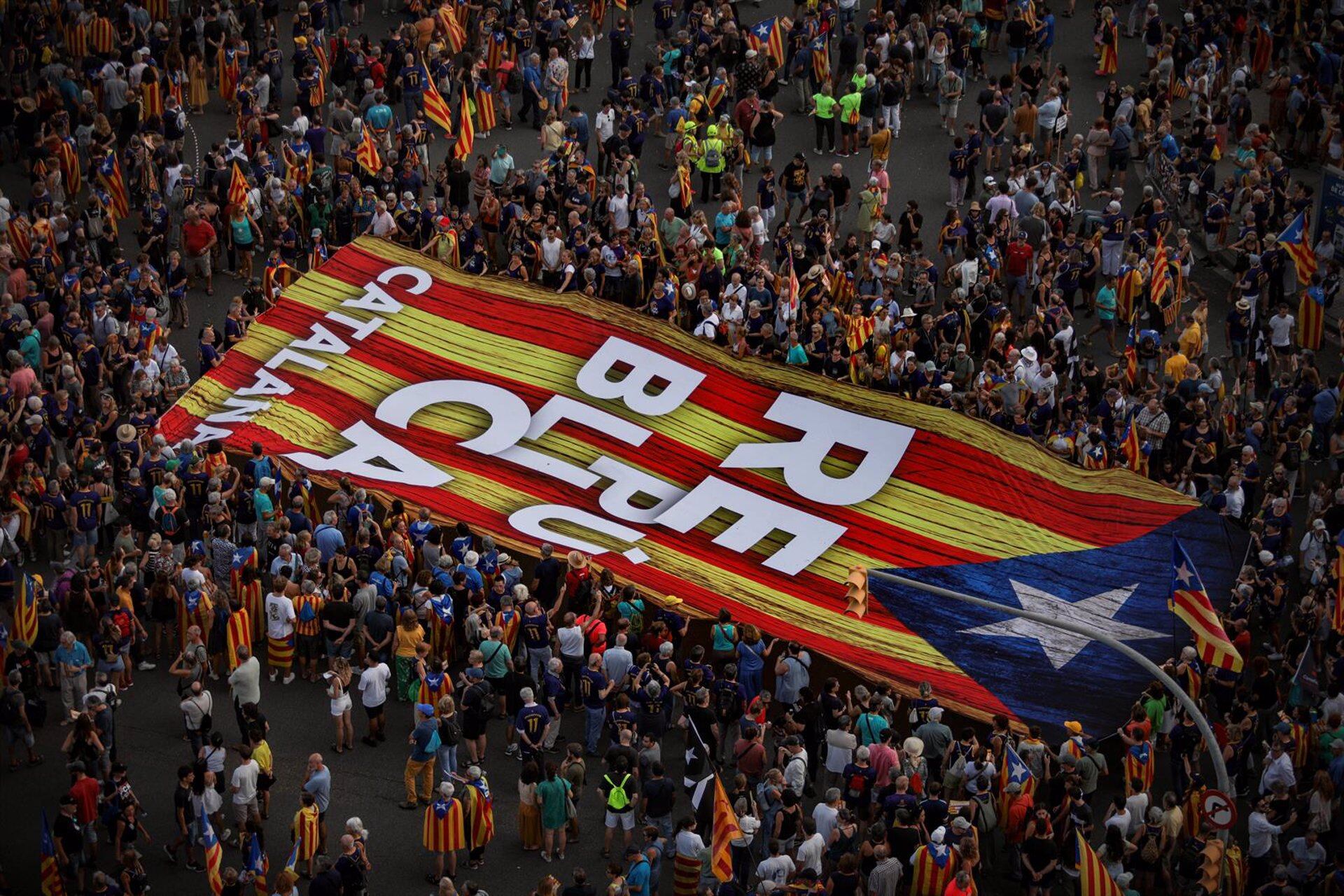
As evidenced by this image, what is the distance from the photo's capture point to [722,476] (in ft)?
104

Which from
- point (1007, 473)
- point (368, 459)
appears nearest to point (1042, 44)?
point (1007, 473)

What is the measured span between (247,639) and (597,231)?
Result: 1101 centimetres

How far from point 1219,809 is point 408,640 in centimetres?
1058

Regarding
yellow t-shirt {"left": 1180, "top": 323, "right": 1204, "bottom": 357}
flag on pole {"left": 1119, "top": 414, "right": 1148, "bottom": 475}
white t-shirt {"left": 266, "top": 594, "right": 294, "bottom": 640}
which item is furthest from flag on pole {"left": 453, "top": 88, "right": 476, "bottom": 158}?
flag on pole {"left": 1119, "top": 414, "right": 1148, "bottom": 475}

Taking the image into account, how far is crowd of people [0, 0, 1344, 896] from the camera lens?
25844 millimetres

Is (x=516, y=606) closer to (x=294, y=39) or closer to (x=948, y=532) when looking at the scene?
(x=948, y=532)

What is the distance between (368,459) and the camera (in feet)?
105

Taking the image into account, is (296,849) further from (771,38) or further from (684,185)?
(771,38)

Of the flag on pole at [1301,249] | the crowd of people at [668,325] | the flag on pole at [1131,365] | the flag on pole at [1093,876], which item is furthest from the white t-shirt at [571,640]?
the flag on pole at [1301,249]

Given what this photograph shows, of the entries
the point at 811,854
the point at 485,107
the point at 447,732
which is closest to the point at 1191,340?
the point at 811,854

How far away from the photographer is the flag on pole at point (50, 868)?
24.9 metres

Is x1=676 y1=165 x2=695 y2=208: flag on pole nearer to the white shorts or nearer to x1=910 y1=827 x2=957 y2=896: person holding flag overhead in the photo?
the white shorts

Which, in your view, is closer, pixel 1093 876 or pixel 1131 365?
pixel 1093 876

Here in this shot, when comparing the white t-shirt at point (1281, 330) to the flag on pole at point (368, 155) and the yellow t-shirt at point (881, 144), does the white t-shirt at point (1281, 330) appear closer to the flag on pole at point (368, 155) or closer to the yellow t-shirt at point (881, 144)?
the yellow t-shirt at point (881, 144)
